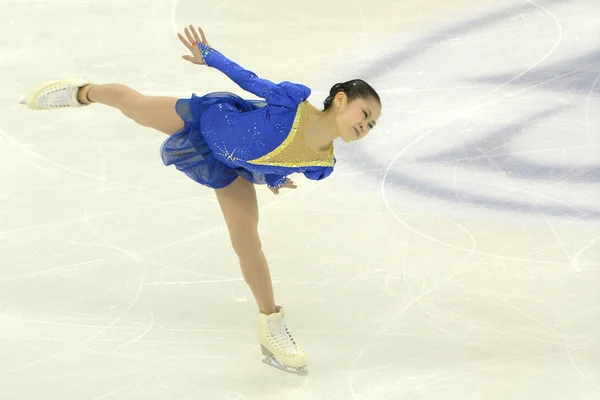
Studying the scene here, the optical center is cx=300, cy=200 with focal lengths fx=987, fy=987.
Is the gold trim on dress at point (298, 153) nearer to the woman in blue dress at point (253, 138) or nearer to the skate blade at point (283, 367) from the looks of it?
the woman in blue dress at point (253, 138)

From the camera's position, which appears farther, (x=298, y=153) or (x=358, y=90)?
(x=298, y=153)

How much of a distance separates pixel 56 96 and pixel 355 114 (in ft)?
4.60

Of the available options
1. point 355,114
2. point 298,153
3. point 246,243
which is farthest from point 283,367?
point 355,114

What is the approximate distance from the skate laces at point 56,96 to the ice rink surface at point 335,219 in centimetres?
58

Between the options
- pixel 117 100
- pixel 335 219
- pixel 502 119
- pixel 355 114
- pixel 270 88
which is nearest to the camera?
pixel 355 114

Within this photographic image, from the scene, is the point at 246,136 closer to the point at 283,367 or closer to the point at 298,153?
the point at 298,153

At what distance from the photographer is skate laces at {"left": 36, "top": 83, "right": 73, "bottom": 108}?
12.8 ft

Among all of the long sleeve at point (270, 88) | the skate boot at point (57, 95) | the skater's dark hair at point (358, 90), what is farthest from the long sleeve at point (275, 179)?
the skate boot at point (57, 95)

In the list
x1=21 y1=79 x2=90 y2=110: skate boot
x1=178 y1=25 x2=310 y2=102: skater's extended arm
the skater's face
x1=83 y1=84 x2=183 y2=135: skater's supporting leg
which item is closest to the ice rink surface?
x1=21 y1=79 x2=90 y2=110: skate boot

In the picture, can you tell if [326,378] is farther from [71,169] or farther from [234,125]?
[71,169]

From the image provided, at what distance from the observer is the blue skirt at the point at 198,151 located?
3.43 m

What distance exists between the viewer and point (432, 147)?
4.91m

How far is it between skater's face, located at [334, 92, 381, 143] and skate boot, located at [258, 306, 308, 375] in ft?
2.49

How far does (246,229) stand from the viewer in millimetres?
3443
